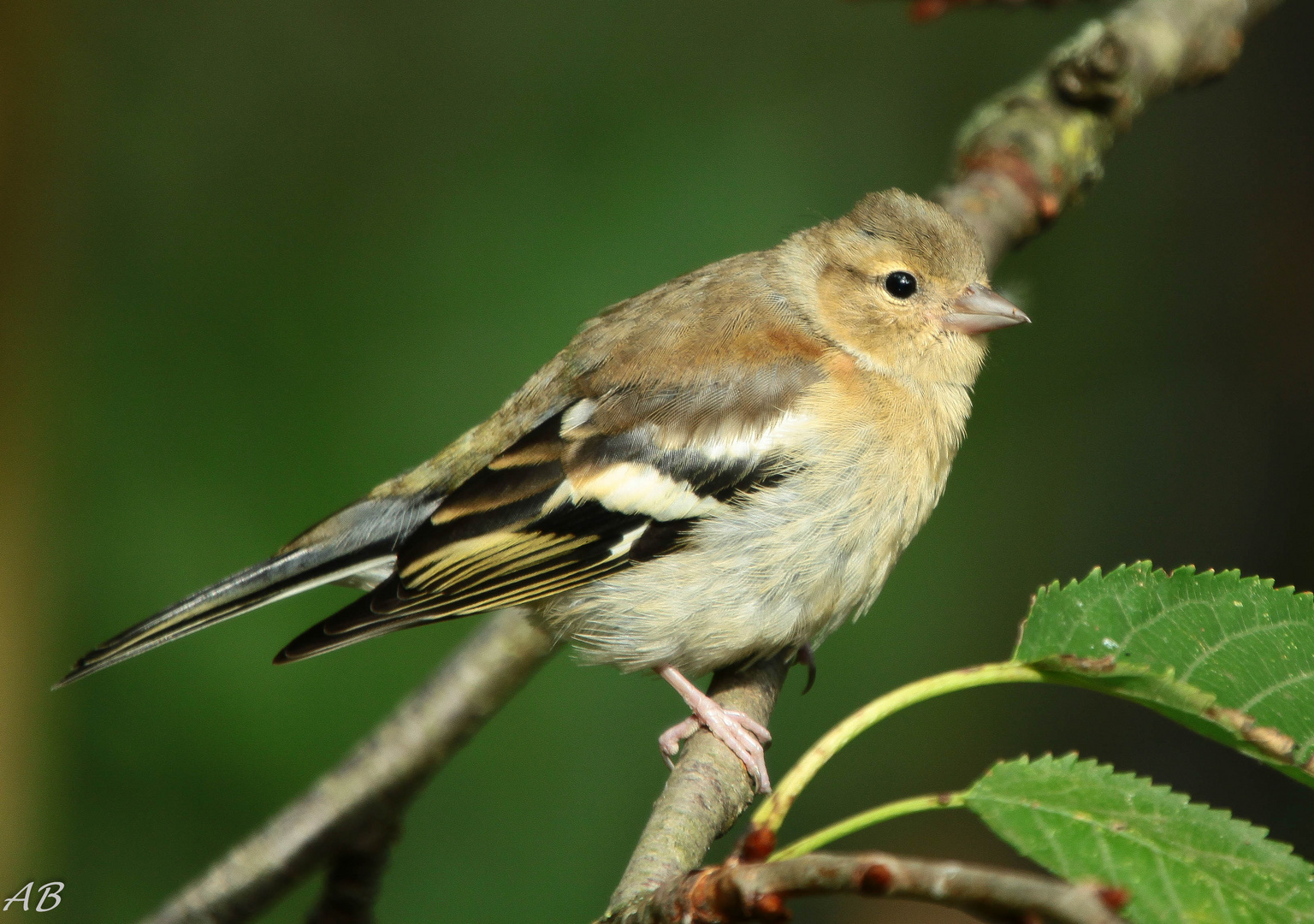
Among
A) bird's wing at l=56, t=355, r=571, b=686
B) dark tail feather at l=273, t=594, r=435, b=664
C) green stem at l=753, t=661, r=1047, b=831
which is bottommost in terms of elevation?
green stem at l=753, t=661, r=1047, b=831

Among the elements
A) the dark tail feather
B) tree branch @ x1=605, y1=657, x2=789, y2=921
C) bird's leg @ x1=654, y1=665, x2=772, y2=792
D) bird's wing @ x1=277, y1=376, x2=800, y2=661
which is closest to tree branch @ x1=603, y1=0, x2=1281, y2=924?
bird's wing @ x1=277, y1=376, x2=800, y2=661

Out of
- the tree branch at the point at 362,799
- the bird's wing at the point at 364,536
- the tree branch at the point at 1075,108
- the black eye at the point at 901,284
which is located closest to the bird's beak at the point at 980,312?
the black eye at the point at 901,284

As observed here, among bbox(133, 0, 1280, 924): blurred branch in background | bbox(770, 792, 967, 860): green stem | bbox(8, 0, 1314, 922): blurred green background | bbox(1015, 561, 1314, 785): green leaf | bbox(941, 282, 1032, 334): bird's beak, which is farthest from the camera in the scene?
bbox(8, 0, 1314, 922): blurred green background

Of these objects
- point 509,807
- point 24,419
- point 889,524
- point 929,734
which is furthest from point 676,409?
point 929,734

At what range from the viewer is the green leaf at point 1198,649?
1616 mm

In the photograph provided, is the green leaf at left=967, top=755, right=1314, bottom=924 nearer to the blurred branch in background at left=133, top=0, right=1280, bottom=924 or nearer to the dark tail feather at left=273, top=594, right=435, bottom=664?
the blurred branch in background at left=133, top=0, right=1280, bottom=924

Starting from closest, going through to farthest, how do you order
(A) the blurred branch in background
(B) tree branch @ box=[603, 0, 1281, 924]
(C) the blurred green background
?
(A) the blurred branch in background < (B) tree branch @ box=[603, 0, 1281, 924] < (C) the blurred green background

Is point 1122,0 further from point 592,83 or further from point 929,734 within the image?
point 929,734

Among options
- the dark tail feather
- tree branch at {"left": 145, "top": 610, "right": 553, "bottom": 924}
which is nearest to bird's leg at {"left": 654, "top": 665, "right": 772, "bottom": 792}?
tree branch at {"left": 145, "top": 610, "right": 553, "bottom": 924}

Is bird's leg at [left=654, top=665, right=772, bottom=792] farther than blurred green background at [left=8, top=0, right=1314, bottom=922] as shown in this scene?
No

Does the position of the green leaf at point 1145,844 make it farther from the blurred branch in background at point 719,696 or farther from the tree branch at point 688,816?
the tree branch at point 688,816

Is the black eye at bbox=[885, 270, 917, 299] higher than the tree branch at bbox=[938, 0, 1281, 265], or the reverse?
the tree branch at bbox=[938, 0, 1281, 265]

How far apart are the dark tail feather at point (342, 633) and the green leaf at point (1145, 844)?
177 cm

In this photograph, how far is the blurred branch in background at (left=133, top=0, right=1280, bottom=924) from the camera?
199 centimetres
